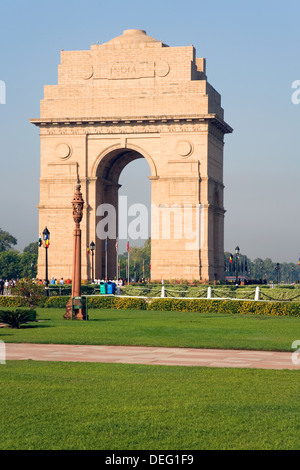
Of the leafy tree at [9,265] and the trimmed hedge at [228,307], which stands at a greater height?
the leafy tree at [9,265]

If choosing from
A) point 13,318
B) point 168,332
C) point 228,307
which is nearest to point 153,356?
point 168,332

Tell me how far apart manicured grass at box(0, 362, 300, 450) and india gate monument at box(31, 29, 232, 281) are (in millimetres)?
42400

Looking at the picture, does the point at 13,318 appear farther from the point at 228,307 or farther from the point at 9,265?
the point at 9,265

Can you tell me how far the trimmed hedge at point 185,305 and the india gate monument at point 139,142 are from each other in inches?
752

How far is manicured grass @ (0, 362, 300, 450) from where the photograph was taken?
349 inches

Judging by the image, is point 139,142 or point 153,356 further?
point 139,142

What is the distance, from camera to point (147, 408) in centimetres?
1053

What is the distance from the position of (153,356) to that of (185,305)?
61.7ft

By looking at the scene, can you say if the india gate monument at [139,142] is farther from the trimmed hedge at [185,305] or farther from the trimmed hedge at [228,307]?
the trimmed hedge at [228,307]

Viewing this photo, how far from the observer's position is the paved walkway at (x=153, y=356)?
15.5m

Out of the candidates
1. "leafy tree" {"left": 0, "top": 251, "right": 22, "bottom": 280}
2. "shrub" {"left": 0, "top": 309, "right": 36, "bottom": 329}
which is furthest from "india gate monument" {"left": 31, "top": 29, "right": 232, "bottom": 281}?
"leafy tree" {"left": 0, "top": 251, "right": 22, "bottom": 280}

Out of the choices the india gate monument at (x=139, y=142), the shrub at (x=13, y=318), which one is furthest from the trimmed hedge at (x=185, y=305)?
the india gate monument at (x=139, y=142)

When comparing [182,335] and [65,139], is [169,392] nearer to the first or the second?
[182,335]

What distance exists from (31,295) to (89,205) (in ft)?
83.5
